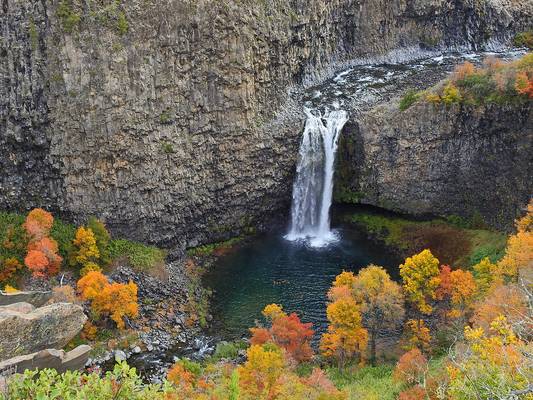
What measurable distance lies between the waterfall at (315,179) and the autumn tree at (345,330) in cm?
1681

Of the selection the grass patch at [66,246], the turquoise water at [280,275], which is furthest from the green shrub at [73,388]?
the grass patch at [66,246]

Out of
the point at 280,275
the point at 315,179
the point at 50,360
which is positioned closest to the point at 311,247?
the point at 280,275

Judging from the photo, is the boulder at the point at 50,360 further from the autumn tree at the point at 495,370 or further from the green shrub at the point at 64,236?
the autumn tree at the point at 495,370

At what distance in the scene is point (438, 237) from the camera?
50.7m

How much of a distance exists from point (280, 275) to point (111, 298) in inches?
564

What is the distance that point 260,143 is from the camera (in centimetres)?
4988

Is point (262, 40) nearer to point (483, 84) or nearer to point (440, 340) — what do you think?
point (483, 84)

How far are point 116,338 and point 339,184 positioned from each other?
25.6 m

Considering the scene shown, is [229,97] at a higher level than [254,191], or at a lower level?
higher

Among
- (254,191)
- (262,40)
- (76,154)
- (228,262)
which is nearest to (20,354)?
(76,154)

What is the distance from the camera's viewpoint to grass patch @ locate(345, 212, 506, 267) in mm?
47031

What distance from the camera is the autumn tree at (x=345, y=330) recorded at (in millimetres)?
33906

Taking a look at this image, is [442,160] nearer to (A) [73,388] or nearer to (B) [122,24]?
(B) [122,24]

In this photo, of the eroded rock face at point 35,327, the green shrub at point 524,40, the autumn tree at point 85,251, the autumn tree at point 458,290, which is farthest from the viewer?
the green shrub at point 524,40
